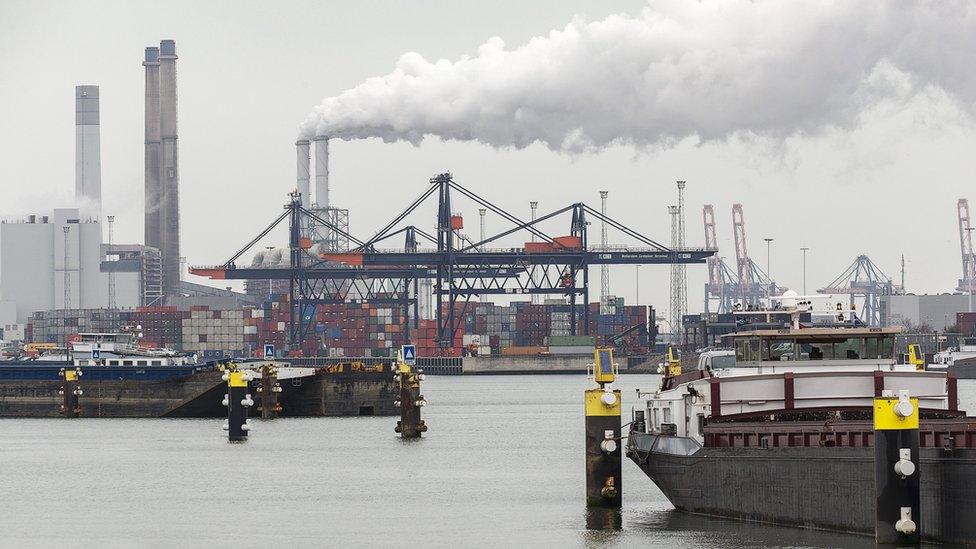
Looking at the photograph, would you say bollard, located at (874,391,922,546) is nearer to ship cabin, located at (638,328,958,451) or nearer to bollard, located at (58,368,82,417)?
ship cabin, located at (638,328,958,451)

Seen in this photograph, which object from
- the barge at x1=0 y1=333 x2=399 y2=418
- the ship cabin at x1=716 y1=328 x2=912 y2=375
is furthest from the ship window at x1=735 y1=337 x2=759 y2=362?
the barge at x1=0 y1=333 x2=399 y2=418

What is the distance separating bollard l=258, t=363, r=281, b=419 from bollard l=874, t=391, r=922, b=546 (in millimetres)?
65260

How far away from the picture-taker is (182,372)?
4008 inches

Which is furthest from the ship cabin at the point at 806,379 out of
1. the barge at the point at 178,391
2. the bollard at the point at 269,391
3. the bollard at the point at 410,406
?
the barge at the point at 178,391

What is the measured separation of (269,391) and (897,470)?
217ft

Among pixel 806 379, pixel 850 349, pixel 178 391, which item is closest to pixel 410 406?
pixel 178 391

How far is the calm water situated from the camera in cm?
4062

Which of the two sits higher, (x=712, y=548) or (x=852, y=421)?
(x=852, y=421)

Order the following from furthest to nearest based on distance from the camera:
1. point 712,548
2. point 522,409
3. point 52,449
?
point 522,409, point 52,449, point 712,548

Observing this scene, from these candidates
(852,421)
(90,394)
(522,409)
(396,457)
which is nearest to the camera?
(852,421)

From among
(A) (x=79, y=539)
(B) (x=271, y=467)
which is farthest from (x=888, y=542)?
(B) (x=271, y=467)

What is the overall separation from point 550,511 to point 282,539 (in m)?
7.85

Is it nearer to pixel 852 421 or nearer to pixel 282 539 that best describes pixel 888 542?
pixel 852 421

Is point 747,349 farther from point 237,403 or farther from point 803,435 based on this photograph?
point 237,403
